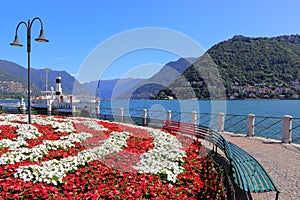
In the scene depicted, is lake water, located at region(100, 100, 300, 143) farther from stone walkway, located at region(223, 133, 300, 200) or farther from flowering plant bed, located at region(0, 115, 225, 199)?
flowering plant bed, located at region(0, 115, 225, 199)

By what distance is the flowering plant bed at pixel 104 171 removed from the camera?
4.73m

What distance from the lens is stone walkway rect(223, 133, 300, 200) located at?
5.62 m

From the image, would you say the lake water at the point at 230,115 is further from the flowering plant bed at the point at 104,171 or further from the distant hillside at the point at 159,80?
the flowering plant bed at the point at 104,171

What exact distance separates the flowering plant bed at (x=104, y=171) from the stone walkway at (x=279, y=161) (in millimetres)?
1536

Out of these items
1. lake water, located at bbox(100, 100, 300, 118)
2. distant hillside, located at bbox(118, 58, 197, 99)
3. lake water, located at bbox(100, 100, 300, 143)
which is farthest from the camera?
lake water, located at bbox(100, 100, 300, 118)

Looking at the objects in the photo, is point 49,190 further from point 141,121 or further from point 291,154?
point 141,121

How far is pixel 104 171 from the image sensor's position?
562 cm

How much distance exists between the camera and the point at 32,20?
11.0m

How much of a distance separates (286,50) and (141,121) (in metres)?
87.3

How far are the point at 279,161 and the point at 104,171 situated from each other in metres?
5.84

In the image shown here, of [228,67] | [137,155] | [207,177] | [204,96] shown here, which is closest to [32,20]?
[137,155]

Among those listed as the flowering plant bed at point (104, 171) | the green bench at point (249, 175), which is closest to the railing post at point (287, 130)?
Result: the flowering plant bed at point (104, 171)

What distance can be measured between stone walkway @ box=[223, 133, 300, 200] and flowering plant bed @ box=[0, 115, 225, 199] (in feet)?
5.04

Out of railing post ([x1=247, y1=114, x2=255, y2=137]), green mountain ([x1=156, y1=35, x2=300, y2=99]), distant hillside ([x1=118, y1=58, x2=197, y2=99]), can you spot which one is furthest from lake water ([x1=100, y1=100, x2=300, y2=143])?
green mountain ([x1=156, y1=35, x2=300, y2=99])
